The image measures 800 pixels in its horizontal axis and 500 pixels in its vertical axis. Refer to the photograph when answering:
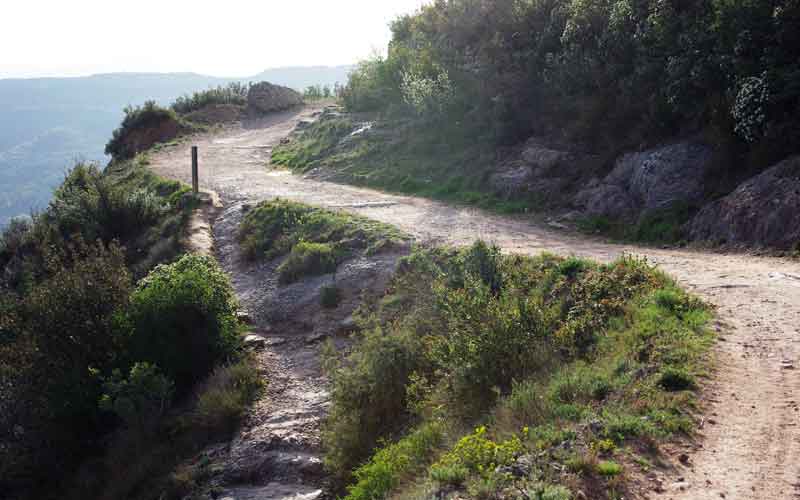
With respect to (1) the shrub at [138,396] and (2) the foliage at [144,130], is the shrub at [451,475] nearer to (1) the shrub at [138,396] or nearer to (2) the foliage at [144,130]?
(1) the shrub at [138,396]

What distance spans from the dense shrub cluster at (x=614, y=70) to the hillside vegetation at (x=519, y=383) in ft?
14.8

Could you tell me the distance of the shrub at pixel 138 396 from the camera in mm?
9297

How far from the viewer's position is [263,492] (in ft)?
25.8

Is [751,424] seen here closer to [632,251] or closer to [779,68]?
[632,251]

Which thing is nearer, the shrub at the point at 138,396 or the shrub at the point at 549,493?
the shrub at the point at 549,493

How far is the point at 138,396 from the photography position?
9.32 metres

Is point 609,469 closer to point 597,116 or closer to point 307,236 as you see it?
point 307,236

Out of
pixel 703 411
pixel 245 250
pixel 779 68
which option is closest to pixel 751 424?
pixel 703 411

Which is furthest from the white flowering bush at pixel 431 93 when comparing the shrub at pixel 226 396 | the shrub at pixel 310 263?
the shrub at pixel 226 396

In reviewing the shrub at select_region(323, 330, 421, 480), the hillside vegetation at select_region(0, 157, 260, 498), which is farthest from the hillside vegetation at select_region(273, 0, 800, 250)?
the hillside vegetation at select_region(0, 157, 260, 498)

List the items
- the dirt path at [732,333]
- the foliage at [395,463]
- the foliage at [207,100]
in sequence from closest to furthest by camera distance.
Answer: the dirt path at [732,333] → the foliage at [395,463] → the foliage at [207,100]

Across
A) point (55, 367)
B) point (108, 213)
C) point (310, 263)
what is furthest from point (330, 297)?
point (108, 213)

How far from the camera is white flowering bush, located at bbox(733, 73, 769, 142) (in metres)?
11.1

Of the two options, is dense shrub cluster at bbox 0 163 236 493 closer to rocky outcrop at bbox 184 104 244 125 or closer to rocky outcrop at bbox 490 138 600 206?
rocky outcrop at bbox 490 138 600 206
